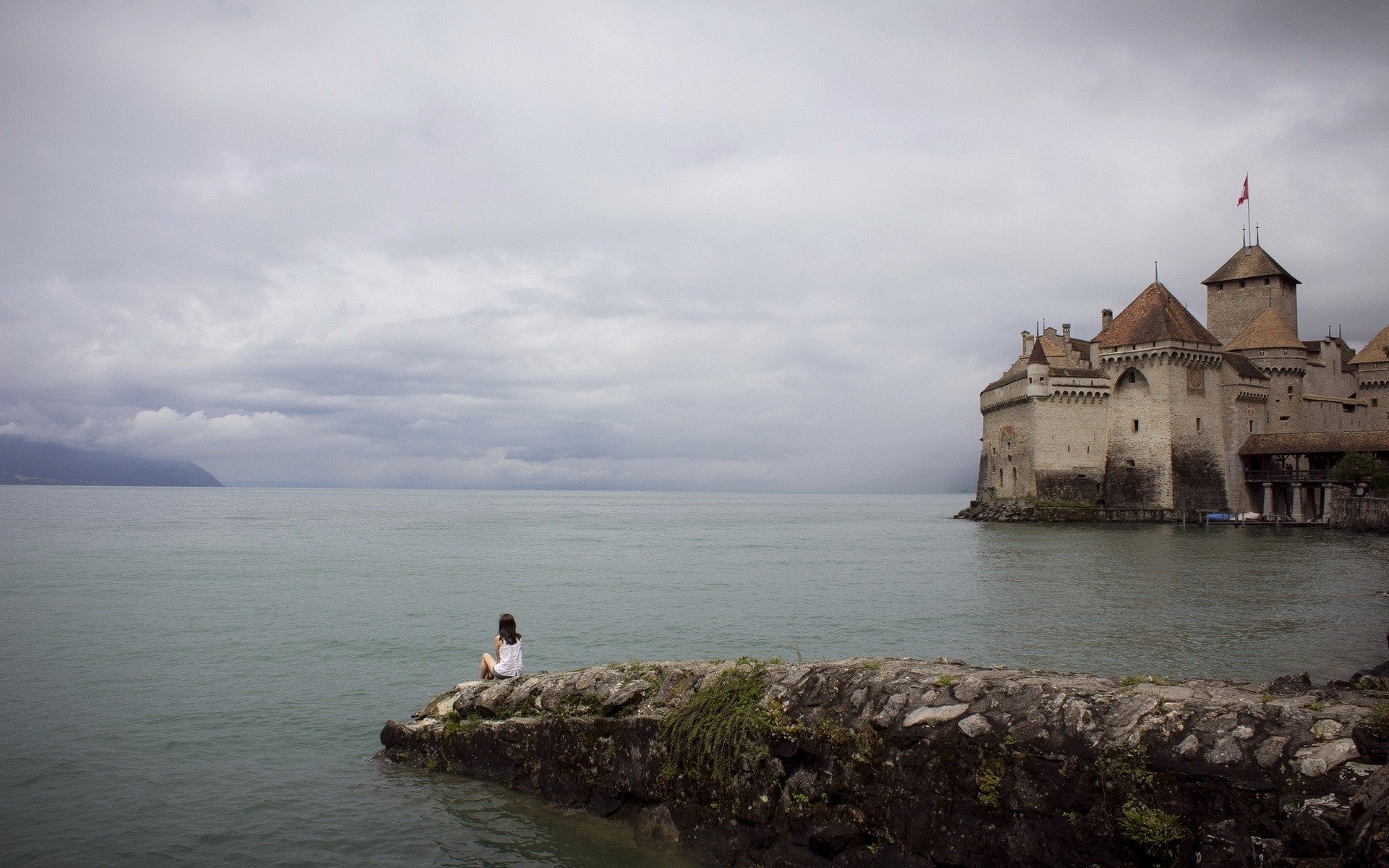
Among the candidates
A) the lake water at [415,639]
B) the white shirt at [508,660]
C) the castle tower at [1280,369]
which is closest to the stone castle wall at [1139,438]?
the castle tower at [1280,369]

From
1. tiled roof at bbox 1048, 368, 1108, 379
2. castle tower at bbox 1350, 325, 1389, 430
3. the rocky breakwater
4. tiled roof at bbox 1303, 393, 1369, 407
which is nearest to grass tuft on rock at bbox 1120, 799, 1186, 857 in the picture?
the rocky breakwater

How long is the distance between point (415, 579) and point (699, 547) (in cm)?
2226

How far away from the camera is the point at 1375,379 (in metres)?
75.4

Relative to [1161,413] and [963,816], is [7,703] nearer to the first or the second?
[963,816]

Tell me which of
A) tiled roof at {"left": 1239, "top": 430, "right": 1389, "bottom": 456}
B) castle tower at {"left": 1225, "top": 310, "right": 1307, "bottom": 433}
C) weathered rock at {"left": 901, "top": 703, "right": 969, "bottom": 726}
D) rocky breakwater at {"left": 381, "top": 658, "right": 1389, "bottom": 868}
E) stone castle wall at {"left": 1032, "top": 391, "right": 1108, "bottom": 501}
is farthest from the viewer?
castle tower at {"left": 1225, "top": 310, "right": 1307, "bottom": 433}

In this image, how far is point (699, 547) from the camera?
171ft

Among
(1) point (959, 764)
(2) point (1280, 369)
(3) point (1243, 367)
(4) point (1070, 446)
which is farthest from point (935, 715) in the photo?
(2) point (1280, 369)

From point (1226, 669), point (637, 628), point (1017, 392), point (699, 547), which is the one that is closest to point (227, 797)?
point (637, 628)

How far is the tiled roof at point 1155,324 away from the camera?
64.5 m

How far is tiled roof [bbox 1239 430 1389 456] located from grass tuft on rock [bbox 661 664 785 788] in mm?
71009

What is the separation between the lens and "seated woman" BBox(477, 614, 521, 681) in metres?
10.4

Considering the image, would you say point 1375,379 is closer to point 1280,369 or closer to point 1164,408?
point 1280,369

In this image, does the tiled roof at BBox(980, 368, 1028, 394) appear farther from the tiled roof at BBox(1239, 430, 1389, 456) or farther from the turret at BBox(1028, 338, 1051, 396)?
the tiled roof at BBox(1239, 430, 1389, 456)

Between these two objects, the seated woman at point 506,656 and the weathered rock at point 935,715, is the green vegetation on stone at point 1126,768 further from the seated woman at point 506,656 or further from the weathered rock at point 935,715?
the seated woman at point 506,656
